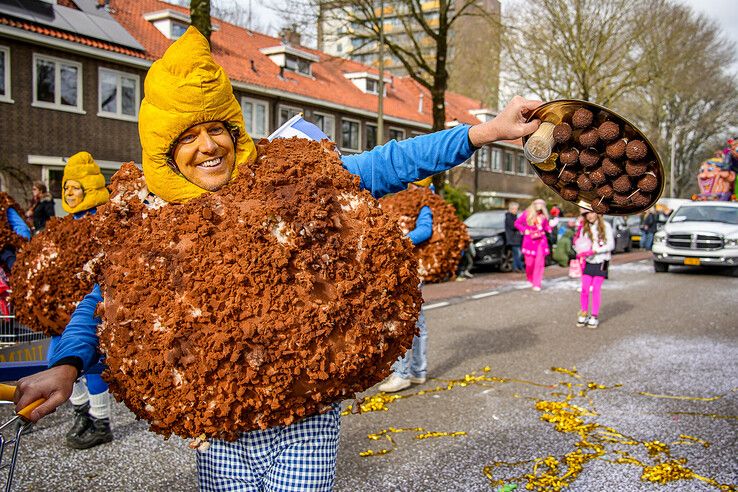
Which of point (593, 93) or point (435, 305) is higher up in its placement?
point (593, 93)

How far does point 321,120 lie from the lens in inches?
1234

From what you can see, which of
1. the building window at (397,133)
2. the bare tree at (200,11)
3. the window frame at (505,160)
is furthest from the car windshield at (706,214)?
the window frame at (505,160)

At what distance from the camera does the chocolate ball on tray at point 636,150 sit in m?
2.30

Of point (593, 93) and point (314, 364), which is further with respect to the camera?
point (593, 93)

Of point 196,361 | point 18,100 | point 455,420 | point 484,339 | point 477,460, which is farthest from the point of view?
point 18,100

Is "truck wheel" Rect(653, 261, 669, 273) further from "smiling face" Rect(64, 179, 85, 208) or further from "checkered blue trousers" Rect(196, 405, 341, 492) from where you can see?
"checkered blue trousers" Rect(196, 405, 341, 492)

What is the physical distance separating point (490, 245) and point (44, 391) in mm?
16732

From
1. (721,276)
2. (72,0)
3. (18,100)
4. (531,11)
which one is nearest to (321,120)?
(531,11)

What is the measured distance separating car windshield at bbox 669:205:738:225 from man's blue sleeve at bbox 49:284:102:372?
17.9 meters

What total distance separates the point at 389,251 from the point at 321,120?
29.8 m

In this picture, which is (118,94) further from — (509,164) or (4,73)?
(509,164)

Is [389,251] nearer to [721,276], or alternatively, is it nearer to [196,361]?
[196,361]

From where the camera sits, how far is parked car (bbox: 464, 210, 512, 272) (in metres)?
18.2

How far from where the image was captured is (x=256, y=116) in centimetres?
2728
